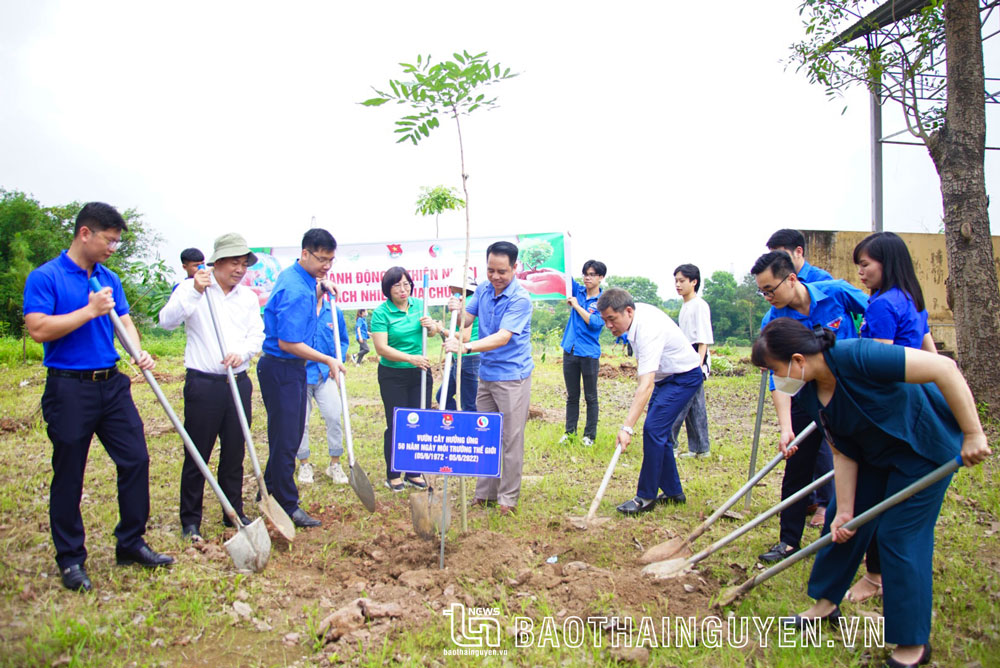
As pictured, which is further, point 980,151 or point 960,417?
point 980,151

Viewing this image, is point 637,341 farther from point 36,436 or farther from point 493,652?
point 36,436

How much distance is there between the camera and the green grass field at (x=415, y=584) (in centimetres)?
272

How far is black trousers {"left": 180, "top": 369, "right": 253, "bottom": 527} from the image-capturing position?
379 centimetres

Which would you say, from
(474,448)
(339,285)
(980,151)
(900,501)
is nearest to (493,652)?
(474,448)

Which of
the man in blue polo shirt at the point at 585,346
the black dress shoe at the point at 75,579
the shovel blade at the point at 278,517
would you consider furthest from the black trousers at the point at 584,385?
the black dress shoe at the point at 75,579

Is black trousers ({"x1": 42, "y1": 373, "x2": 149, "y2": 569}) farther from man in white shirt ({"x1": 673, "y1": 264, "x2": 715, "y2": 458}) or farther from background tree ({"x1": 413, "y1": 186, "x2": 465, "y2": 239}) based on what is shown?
man in white shirt ({"x1": 673, "y1": 264, "x2": 715, "y2": 458})

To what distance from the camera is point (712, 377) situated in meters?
12.3

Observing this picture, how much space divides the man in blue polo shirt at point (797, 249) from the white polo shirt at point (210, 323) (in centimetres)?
363

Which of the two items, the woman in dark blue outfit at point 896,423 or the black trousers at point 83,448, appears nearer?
the woman in dark blue outfit at point 896,423

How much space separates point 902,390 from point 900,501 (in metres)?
0.47

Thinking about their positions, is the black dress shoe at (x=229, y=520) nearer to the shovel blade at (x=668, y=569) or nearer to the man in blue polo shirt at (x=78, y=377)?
the man in blue polo shirt at (x=78, y=377)

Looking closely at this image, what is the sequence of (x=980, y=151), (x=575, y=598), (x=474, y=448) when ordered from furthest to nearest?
(x=980, y=151) < (x=474, y=448) < (x=575, y=598)

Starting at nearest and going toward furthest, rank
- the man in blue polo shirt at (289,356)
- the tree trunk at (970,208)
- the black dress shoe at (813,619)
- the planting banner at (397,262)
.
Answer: the black dress shoe at (813,619), the man in blue polo shirt at (289,356), the tree trunk at (970,208), the planting banner at (397,262)

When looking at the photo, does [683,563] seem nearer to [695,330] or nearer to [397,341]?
[397,341]
